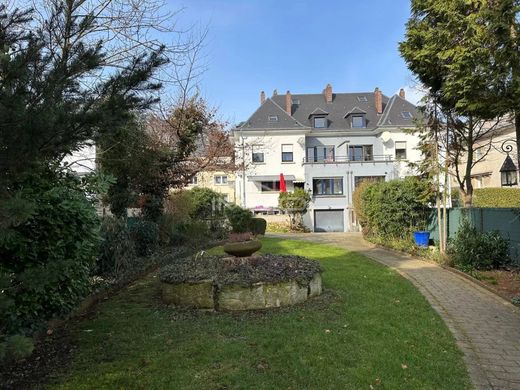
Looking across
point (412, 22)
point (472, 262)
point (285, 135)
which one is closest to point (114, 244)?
point (472, 262)

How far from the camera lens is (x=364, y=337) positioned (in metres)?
5.55

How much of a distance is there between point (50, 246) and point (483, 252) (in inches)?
388

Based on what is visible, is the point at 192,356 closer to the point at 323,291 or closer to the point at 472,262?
the point at 323,291

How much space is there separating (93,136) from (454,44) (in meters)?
9.45

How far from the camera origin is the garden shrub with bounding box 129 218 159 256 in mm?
11680

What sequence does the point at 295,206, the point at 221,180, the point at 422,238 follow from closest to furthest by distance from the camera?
the point at 422,238 → the point at 295,206 → the point at 221,180

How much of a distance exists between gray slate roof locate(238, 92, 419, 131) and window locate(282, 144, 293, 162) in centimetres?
177

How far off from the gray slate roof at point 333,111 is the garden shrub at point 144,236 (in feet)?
88.9

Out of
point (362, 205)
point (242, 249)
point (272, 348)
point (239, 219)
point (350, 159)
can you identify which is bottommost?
point (272, 348)

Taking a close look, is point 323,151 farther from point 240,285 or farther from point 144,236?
point 240,285

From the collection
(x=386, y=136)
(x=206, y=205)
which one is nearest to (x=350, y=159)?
(x=386, y=136)

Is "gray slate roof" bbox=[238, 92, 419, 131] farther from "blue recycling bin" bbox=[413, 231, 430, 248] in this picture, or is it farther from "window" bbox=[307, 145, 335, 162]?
"blue recycling bin" bbox=[413, 231, 430, 248]


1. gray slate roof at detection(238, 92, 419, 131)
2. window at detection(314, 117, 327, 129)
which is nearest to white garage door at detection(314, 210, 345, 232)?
gray slate roof at detection(238, 92, 419, 131)

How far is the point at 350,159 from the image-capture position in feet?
128
